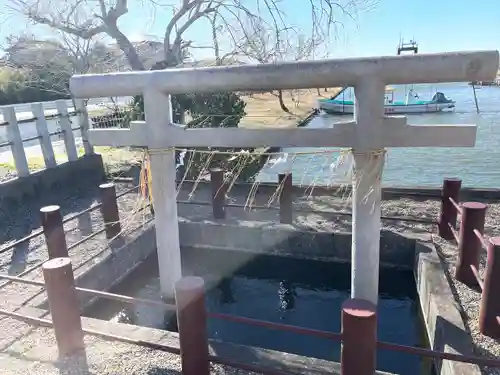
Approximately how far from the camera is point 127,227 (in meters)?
5.61

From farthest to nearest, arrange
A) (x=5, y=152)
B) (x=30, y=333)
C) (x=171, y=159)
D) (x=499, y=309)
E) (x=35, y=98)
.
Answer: (x=35, y=98) < (x=5, y=152) < (x=171, y=159) < (x=30, y=333) < (x=499, y=309)

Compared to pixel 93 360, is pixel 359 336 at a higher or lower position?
higher

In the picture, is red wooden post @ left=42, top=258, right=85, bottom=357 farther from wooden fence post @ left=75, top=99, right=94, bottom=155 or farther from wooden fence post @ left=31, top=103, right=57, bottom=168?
wooden fence post @ left=75, top=99, right=94, bottom=155

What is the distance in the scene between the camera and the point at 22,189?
7730mm

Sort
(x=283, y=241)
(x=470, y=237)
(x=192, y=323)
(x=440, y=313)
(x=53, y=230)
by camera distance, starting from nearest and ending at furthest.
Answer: (x=192, y=323) → (x=440, y=313) → (x=470, y=237) → (x=53, y=230) → (x=283, y=241)

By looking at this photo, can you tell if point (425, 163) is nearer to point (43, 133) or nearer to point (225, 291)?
point (225, 291)

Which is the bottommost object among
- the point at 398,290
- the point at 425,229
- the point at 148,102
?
the point at 398,290

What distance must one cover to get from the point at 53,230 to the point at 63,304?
5.00ft

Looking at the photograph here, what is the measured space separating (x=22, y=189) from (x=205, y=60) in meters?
4.86

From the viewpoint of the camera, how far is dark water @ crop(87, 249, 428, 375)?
4301mm

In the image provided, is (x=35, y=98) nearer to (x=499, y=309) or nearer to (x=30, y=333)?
(x=30, y=333)

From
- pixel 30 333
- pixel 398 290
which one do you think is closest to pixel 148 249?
pixel 30 333

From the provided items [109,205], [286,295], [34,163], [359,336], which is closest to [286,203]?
[286,295]

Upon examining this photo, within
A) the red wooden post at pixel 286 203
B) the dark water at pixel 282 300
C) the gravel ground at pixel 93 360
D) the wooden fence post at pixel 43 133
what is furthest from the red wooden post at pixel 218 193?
the wooden fence post at pixel 43 133
